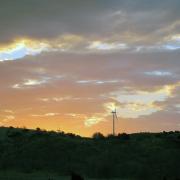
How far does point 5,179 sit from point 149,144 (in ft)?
91.1

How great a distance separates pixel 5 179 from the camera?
148 feet

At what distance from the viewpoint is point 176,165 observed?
62.4m

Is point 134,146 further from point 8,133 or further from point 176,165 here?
point 8,133

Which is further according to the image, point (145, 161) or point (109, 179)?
point (145, 161)

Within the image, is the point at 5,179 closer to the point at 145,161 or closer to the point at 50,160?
the point at 50,160

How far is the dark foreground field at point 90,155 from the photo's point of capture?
195ft

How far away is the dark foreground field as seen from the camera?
195 ft

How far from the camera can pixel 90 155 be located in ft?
211

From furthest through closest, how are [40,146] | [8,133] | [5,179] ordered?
[8,133] → [40,146] → [5,179]

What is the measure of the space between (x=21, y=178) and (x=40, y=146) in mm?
18988

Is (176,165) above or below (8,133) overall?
below

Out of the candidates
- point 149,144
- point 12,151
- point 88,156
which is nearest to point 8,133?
point 12,151

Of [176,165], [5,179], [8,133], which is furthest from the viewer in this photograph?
Answer: [8,133]

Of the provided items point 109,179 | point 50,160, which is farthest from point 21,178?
point 50,160
